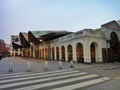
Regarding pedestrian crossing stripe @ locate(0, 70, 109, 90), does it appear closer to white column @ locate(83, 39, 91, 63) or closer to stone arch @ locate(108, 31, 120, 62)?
white column @ locate(83, 39, 91, 63)

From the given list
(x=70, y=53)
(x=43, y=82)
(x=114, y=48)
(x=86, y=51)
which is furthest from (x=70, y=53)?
(x=43, y=82)

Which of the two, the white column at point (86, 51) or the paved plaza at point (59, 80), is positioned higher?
the white column at point (86, 51)

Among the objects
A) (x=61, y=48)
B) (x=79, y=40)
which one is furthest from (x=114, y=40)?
(x=61, y=48)

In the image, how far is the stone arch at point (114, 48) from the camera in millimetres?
29202

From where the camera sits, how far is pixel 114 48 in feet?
101

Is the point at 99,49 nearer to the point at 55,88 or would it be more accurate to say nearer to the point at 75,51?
the point at 75,51

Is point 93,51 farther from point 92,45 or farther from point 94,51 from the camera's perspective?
point 92,45

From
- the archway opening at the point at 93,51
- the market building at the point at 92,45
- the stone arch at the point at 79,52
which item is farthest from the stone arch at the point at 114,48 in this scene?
the stone arch at the point at 79,52

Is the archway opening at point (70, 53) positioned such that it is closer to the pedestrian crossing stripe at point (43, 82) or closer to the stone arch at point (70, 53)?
the stone arch at point (70, 53)

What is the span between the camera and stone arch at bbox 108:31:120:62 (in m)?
29.2

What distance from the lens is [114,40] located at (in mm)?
30422

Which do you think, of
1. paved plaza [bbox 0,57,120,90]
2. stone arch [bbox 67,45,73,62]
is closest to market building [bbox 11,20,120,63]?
stone arch [bbox 67,45,73,62]

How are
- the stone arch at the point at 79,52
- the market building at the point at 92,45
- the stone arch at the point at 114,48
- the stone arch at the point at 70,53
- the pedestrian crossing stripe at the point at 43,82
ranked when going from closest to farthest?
the pedestrian crossing stripe at the point at 43,82
the market building at the point at 92,45
the stone arch at the point at 79,52
the stone arch at the point at 114,48
the stone arch at the point at 70,53

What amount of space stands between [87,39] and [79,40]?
195 centimetres
